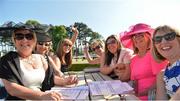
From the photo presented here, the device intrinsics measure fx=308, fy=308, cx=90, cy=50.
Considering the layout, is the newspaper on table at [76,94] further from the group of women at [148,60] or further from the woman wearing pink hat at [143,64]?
the woman wearing pink hat at [143,64]

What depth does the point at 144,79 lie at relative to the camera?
13.1ft

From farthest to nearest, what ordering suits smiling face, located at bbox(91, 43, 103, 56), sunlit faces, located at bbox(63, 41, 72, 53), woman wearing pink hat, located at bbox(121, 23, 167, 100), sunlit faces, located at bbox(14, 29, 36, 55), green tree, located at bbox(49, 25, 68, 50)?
green tree, located at bbox(49, 25, 68, 50) < smiling face, located at bbox(91, 43, 103, 56) < sunlit faces, located at bbox(63, 41, 72, 53) < woman wearing pink hat, located at bbox(121, 23, 167, 100) < sunlit faces, located at bbox(14, 29, 36, 55)

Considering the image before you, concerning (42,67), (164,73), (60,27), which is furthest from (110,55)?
(60,27)

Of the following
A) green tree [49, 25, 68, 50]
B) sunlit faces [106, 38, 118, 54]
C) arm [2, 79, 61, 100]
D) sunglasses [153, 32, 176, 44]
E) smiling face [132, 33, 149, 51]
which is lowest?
green tree [49, 25, 68, 50]

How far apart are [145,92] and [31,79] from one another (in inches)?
54.7

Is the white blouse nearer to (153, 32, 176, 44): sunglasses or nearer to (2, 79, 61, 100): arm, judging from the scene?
(2, 79, 61, 100): arm

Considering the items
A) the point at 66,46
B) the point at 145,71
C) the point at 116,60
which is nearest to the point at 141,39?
the point at 145,71

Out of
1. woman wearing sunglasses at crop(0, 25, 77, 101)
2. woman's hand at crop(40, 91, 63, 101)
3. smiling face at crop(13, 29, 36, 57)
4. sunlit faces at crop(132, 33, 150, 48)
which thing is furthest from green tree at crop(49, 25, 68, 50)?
woman's hand at crop(40, 91, 63, 101)

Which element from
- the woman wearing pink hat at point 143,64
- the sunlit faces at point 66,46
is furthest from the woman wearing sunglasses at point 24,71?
the sunlit faces at point 66,46

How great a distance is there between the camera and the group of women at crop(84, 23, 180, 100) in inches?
110

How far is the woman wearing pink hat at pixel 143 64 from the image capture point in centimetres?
381

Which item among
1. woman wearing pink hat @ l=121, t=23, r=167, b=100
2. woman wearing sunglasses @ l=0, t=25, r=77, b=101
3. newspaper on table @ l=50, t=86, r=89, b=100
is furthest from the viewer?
woman wearing pink hat @ l=121, t=23, r=167, b=100

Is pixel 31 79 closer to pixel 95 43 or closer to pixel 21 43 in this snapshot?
pixel 21 43

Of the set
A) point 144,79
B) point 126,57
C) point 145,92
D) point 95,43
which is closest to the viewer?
point 145,92
